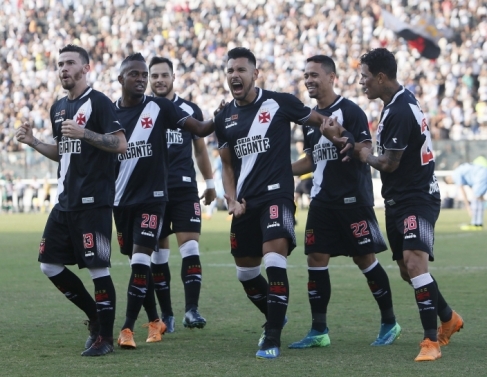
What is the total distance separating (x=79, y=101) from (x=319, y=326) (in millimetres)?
2665

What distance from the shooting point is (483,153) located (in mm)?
31312

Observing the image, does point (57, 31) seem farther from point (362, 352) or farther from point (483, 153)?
point (362, 352)

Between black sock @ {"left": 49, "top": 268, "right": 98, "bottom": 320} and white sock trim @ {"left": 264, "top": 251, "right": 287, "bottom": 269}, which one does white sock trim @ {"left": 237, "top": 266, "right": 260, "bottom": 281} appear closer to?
white sock trim @ {"left": 264, "top": 251, "right": 287, "bottom": 269}

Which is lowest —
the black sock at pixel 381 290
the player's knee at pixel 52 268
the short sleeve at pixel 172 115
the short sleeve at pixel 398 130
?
the black sock at pixel 381 290

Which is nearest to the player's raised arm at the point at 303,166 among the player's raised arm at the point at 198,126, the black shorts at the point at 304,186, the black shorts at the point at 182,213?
the player's raised arm at the point at 198,126

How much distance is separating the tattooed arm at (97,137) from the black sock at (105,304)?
104 cm

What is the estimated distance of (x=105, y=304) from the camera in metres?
7.64

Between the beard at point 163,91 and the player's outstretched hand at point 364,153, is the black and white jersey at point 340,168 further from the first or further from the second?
the beard at point 163,91

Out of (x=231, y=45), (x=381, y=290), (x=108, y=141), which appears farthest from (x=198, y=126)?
(x=231, y=45)

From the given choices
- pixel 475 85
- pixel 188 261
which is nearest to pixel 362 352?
pixel 188 261

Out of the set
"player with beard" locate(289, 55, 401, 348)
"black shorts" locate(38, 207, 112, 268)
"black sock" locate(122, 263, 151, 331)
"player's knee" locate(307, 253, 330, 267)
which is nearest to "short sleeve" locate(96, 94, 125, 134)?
"black shorts" locate(38, 207, 112, 268)

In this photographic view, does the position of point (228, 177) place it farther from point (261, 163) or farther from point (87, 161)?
point (87, 161)

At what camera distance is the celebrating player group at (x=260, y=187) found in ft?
24.5

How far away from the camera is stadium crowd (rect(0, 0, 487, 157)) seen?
3438cm
